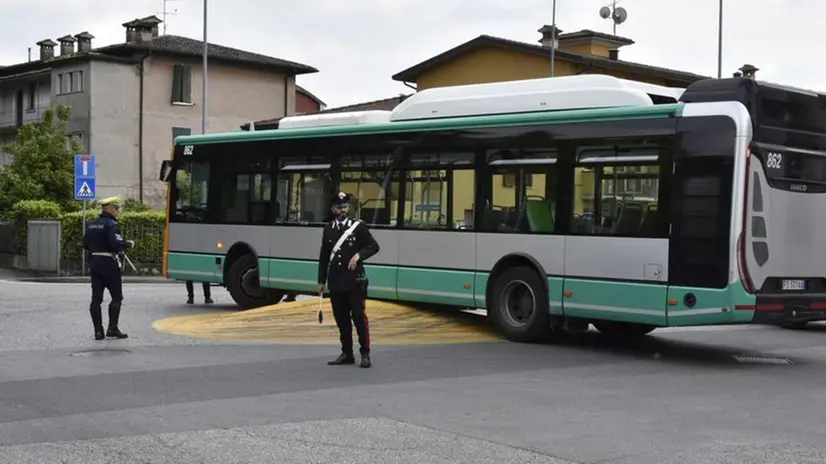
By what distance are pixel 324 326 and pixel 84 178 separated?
712 inches

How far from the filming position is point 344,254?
12.6m

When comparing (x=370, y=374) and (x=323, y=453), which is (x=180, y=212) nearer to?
(x=370, y=374)

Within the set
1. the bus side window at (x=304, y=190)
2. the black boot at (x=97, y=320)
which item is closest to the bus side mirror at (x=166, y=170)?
the bus side window at (x=304, y=190)

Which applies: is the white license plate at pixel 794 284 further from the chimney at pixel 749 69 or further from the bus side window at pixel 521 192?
the chimney at pixel 749 69

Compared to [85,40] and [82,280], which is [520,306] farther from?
[85,40]

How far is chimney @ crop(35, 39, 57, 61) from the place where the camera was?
7031 centimetres

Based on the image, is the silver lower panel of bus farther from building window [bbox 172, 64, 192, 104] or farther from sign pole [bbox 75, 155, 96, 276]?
building window [bbox 172, 64, 192, 104]

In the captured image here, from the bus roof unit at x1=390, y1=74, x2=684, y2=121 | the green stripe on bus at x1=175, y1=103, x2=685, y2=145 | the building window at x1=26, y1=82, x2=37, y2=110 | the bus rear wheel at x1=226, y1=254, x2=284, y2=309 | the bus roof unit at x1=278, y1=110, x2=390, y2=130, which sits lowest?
the bus rear wheel at x1=226, y1=254, x2=284, y2=309

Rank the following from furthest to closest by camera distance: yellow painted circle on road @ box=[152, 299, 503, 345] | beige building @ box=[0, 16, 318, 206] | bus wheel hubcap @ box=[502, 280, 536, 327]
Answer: beige building @ box=[0, 16, 318, 206], yellow painted circle on road @ box=[152, 299, 503, 345], bus wheel hubcap @ box=[502, 280, 536, 327]

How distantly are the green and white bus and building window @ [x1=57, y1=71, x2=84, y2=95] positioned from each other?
41.1 metres

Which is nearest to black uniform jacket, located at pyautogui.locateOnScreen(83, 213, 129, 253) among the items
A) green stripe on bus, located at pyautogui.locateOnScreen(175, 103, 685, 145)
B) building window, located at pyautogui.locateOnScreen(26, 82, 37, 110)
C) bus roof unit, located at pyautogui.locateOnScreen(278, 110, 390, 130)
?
green stripe on bus, located at pyautogui.locateOnScreen(175, 103, 685, 145)

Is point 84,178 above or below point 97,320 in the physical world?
above

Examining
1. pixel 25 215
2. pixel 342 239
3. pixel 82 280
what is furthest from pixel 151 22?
pixel 342 239

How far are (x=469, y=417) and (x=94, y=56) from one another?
5021cm
